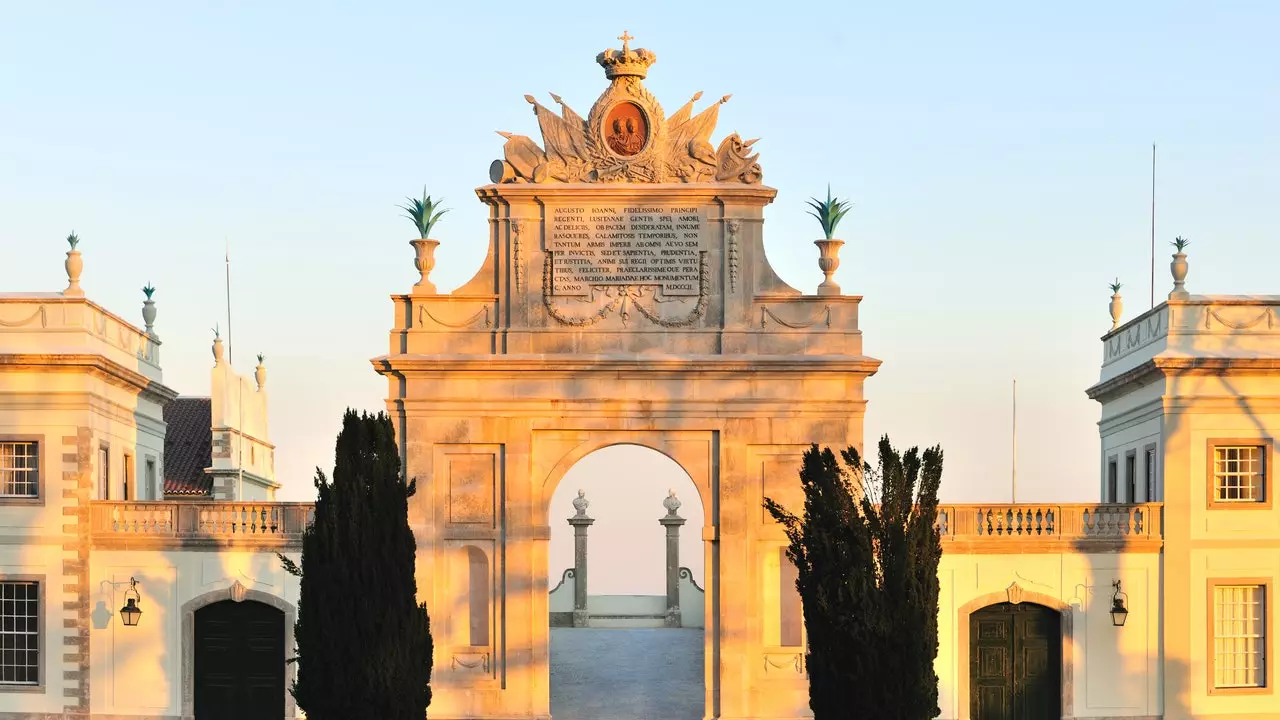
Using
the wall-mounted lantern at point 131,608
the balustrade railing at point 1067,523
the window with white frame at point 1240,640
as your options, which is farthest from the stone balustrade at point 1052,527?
→ the wall-mounted lantern at point 131,608

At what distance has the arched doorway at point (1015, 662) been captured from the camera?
Answer: 41.6 metres

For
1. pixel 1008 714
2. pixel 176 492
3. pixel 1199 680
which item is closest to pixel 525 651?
pixel 1008 714

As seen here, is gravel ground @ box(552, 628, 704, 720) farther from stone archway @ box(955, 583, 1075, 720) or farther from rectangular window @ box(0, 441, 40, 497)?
rectangular window @ box(0, 441, 40, 497)

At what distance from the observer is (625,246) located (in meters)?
41.6

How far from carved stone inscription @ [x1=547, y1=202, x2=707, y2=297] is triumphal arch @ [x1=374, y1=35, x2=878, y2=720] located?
0.13ft

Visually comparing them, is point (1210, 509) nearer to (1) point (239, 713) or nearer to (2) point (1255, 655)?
(2) point (1255, 655)

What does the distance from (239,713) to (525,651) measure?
6085 millimetres

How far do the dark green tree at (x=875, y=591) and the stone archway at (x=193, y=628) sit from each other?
12837mm

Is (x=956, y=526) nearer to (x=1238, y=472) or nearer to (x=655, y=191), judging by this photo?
(x=1238, y=472)

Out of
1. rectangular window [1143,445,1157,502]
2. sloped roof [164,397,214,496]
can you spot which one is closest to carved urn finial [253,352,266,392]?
sloped roof [164,397,214,496]

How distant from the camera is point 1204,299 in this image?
4141 centimetres

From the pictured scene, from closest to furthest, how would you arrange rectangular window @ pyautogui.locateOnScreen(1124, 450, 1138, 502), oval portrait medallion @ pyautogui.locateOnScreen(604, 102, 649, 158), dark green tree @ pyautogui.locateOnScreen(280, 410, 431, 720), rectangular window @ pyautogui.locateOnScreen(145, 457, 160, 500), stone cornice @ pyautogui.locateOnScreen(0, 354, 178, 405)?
1. dark green tree @ pyautogui.locateOnScreen(280, 410, 431, 720)
2. stone cornice @ pyautogui.locateOnScreen(0, 354, 178, 405)
3. oval portrait medallion @ pyautogui.locateOnScreen(604, 102, 649, 158)
4. rectangular window @ pyautogui.locateOnScreen(1124, 450, 1138, 502)
5. rectangular window @ pyautogui.locateOnScreen(145, 457, 160, 500)

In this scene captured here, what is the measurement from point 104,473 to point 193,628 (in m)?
3.88

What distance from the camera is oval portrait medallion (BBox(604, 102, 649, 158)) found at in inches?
1642
